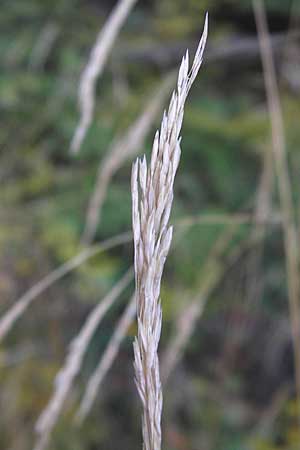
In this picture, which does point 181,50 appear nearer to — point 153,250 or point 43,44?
point 43,44

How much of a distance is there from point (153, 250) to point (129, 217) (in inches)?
49.8

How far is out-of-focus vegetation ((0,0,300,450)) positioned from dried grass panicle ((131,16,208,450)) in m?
1.02

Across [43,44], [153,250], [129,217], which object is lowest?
[153,250]

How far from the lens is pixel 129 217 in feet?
5.81

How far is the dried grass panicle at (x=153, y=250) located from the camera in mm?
504

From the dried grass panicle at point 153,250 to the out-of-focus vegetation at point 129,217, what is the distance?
1.02 m

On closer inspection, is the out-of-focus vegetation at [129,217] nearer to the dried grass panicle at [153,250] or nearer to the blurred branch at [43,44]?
the blurred branch at [43,44]

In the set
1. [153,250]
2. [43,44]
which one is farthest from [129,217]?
[153,250]

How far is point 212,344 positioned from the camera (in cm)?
206

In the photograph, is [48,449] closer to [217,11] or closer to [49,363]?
[49,363]

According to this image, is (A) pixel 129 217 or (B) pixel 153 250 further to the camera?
(A) pixel 129 217

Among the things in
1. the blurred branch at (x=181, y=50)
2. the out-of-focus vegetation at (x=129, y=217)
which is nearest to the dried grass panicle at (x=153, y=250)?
the out-of-focus vegetation at (x=129, y=217)

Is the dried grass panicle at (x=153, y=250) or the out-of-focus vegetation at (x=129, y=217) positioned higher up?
the out-of-focus vegetation at (x=129, y=217)

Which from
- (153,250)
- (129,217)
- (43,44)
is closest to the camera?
(153,250)
